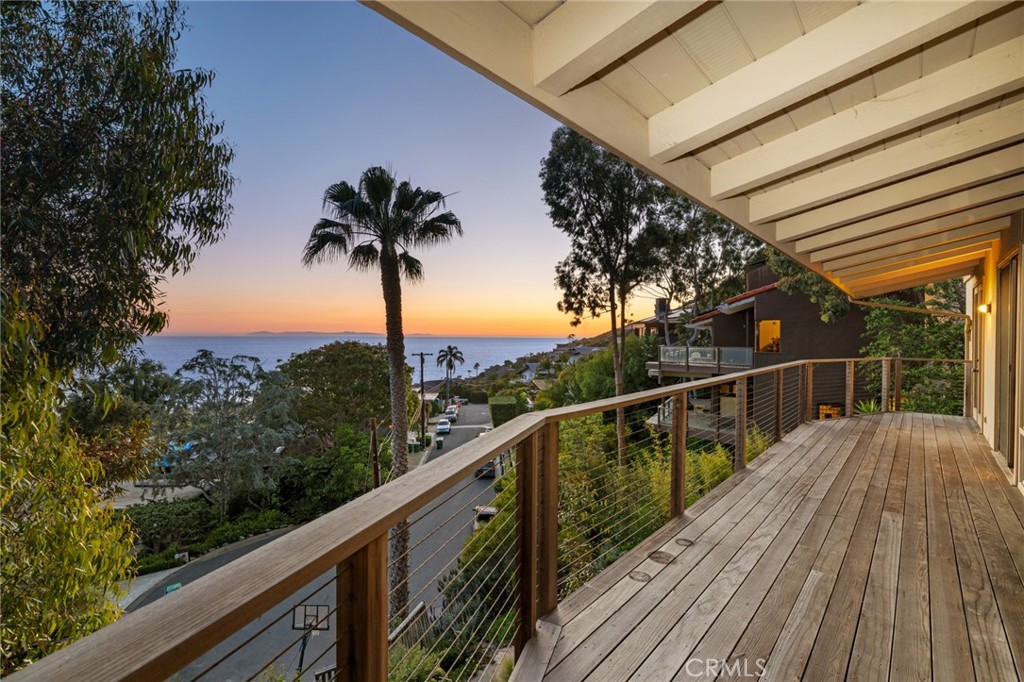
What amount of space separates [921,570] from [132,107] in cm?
781

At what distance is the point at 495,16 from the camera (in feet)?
5.20

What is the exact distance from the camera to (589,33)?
61.8 inches

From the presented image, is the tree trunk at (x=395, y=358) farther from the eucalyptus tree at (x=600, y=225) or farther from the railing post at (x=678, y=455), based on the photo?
the railing post at (x=678, y=455)

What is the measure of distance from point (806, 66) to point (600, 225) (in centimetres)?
1403

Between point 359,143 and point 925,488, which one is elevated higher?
point 359,143

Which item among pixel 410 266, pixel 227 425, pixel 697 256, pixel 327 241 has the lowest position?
pixel 227 425

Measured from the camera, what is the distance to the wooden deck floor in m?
1.73

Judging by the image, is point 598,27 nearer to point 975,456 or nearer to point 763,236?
point 763,236

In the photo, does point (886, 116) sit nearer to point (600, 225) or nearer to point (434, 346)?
point (600, 225)

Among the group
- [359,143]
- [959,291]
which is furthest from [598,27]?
[359,143]

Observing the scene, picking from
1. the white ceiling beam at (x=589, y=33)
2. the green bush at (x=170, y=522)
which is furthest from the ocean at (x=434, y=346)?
the white ceiling beam at (x=589, y=33)

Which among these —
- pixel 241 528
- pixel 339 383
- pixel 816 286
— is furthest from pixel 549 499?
pixel 339 383

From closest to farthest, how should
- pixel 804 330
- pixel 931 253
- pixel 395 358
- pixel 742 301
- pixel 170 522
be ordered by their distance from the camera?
pixel 931 253, pixel 395 358, pixel 804 330, pixel 170 522, pixel 742 301

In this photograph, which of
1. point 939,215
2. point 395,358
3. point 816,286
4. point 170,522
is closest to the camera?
point 939,215
